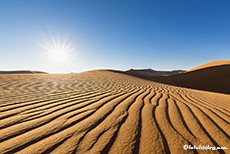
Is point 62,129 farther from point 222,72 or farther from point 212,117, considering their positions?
point 222,72

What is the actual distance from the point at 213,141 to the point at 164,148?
2.05 ft

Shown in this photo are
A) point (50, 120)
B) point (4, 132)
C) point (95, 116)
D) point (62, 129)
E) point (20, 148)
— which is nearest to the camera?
point (20, 148)

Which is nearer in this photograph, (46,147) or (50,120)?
(46,147)

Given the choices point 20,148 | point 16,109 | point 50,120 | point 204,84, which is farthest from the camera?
point 204,84

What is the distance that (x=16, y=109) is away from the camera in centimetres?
177

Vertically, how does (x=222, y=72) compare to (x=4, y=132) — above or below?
above

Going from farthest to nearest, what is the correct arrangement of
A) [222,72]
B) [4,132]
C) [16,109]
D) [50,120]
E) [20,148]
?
1. [222,72]
2. [16,109]
3. [50,120]
4. [4,132]
5. [20,148]

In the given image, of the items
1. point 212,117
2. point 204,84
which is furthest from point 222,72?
point 212,117

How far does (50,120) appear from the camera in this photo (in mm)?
1464

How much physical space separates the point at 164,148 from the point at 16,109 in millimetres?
2260

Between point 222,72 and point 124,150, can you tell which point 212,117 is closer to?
point 124,150

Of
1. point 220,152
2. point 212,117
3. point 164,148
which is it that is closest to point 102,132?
point 164,148

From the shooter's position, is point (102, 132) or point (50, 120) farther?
point (50, 120)

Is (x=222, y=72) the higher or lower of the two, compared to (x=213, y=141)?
higher
